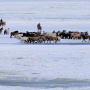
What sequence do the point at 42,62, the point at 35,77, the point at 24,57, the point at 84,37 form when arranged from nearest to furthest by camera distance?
the point at 35,77 → the point at 42,62 → the point at 24,57 → the point at 84,37

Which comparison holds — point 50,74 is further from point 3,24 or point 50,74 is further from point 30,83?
point 3,24

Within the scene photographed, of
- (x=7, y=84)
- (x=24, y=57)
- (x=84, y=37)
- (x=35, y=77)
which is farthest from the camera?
(x=84, y=37)

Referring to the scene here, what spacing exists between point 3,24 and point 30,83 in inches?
715

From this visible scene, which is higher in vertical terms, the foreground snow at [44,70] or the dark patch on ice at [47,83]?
the foreground snow at [44,70]

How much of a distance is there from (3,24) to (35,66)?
54.2 ft

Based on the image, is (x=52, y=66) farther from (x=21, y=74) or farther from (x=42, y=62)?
(x=21, y=74)

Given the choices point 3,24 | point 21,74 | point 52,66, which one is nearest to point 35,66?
point 52,66

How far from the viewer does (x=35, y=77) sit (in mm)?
7133

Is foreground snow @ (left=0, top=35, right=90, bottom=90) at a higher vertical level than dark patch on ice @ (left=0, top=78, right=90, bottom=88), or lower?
higher

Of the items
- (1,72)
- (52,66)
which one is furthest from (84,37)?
(1,72)

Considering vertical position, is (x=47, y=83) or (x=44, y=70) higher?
(x=44, y=70)

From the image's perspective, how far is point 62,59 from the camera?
9336mm

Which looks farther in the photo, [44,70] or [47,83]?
[44,70]

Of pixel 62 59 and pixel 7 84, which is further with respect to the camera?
pixel 62 59
